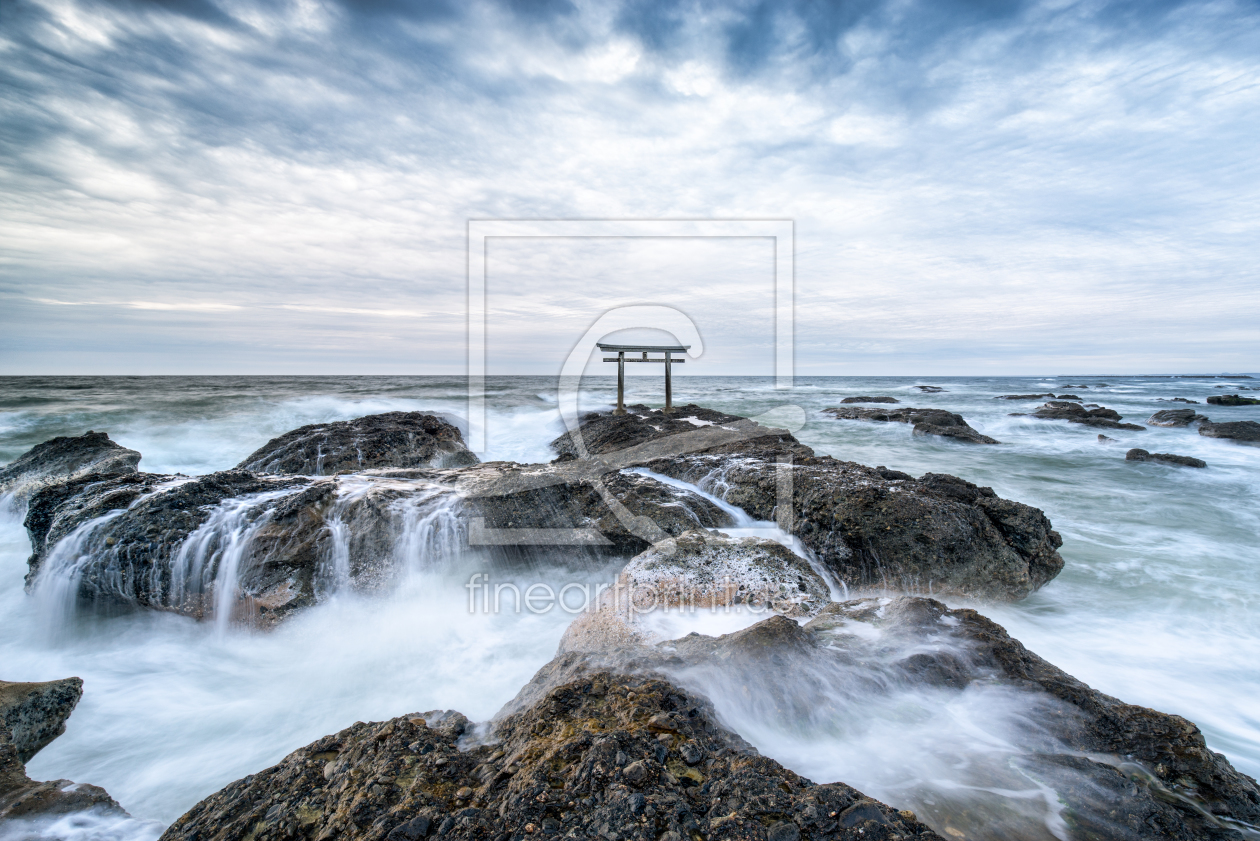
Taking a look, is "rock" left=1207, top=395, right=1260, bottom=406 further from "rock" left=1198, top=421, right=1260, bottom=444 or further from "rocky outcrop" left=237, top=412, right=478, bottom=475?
"rocky outcrop" left=237, top=412, right=478, bottom=475

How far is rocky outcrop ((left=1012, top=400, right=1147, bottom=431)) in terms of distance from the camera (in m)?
19.5

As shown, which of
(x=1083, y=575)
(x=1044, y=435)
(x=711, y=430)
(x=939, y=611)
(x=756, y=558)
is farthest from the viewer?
(x=1044, y=435)

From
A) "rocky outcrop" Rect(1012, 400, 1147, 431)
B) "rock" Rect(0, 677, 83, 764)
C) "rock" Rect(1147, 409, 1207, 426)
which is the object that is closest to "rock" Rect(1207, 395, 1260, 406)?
"rocky outcrop" Rect(1012, 400, 1147, 431)

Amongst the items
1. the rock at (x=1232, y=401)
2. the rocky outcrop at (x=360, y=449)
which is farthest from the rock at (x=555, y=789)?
the rock at (x=1232, y=401)

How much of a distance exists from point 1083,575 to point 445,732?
726 cm

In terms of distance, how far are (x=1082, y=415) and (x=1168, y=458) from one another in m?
10.5

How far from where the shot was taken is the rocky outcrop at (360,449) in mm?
8250

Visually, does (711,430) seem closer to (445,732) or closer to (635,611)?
(635,611)

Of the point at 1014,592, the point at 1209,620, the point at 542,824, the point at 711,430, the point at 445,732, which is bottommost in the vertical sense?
the point at 1209,620

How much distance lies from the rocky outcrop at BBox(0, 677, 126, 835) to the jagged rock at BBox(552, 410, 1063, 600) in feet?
16.6

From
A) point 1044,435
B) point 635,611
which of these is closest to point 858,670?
point 635,611

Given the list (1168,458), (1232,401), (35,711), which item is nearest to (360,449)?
(35,711)

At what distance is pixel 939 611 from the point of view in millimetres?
3357

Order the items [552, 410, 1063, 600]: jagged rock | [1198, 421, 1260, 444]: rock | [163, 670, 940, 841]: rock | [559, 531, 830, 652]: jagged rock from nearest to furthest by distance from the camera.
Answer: [163, 670, 940, 841]: rock → [559, 531, 830, 652]: jagged rock → [552, 410, 1063, 600]: jagged rock → [1198, 421, 1260, 444]: rock
